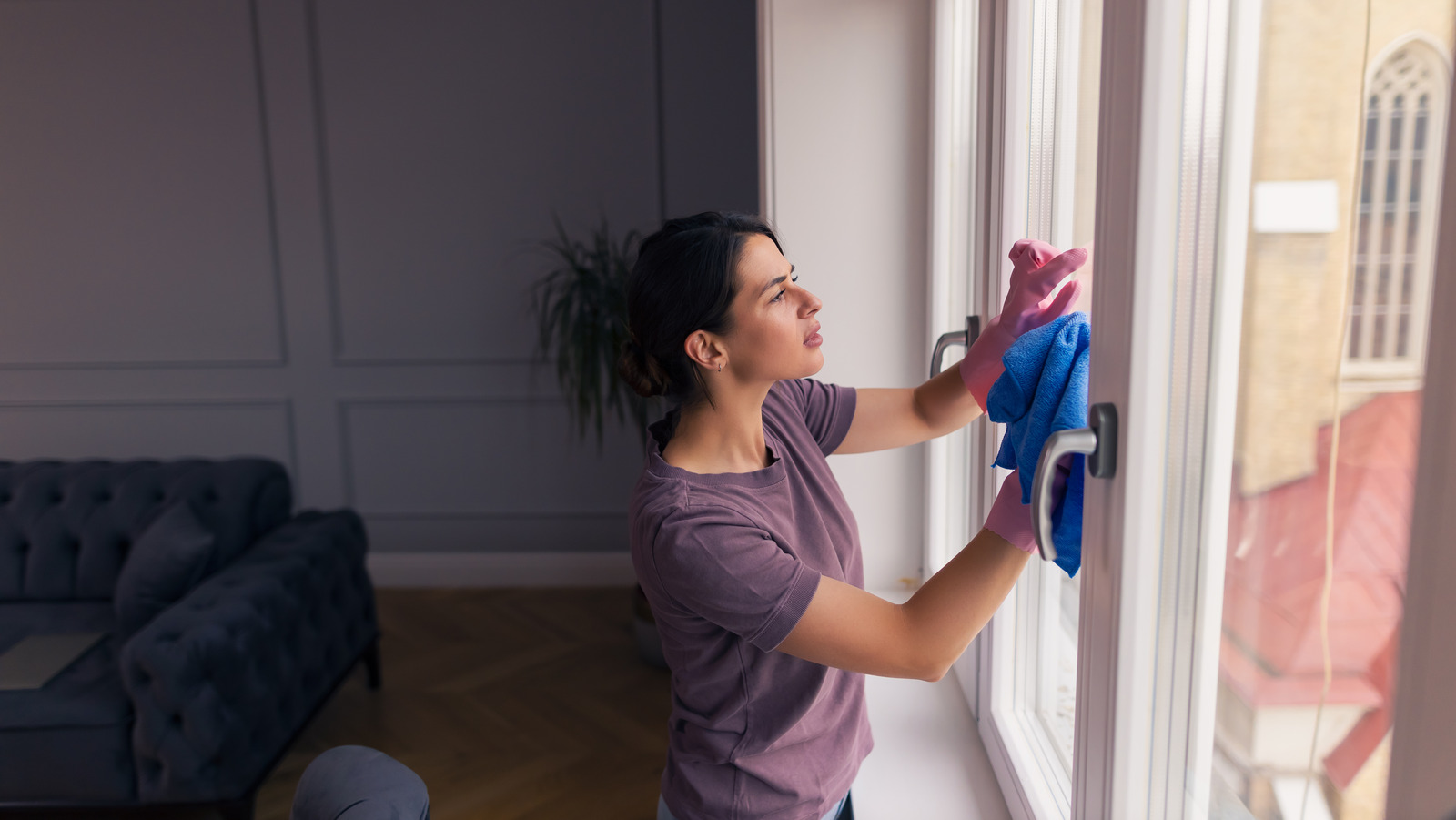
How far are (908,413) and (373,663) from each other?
222 cm

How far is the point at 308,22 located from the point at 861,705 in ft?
10.7

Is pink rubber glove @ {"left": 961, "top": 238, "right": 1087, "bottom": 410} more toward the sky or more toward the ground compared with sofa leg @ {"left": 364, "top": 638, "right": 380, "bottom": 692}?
more toward the sky

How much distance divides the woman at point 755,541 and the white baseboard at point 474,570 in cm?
258

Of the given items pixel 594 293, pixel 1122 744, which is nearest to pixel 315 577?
pixel 594 293

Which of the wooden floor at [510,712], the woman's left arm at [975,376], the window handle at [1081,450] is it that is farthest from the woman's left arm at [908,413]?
the wooden floor at [510,712]

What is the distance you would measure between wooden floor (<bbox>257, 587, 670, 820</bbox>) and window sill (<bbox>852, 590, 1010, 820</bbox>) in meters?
1.08

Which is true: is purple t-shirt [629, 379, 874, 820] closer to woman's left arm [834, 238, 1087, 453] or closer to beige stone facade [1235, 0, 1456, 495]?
woman's left arm [834, 238, 1087, 453]

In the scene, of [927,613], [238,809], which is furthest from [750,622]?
[238,809]

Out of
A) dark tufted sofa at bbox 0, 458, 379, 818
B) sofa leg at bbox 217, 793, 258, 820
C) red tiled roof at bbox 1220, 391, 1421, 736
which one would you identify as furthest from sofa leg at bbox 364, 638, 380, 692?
red tiled roof at bbox 1220, 391, 1421, 736

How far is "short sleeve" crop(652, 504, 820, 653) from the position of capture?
822 millimetres

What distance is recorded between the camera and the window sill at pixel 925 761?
1.14 m

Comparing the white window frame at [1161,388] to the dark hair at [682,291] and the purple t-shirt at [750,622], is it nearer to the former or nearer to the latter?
the purple t-shirt at [750,622]

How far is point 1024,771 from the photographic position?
105 centimetres

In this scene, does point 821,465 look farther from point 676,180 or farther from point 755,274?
point 676,180
